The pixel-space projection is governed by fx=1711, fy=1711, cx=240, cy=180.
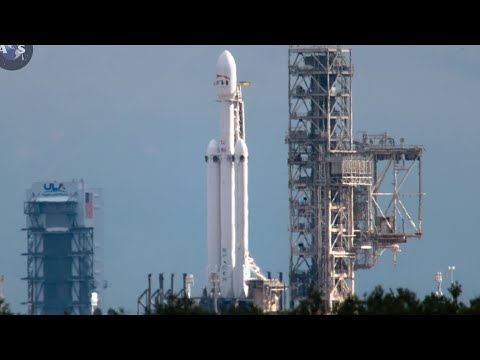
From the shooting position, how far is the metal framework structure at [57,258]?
16188cm

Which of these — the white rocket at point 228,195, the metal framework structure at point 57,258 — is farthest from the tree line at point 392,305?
the metal framework structure at point 57,258

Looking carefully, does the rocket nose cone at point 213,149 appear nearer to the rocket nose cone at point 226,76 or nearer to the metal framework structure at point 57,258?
the rocket nose cone at point 226,76

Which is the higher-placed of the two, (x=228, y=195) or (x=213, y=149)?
(x=213, y=149)

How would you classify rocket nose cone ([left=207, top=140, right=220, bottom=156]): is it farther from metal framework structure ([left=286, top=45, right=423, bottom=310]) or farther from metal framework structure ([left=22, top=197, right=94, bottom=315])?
metal framework structure ([left=22, top=197, right=94, bottom=315])

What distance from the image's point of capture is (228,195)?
316 feet

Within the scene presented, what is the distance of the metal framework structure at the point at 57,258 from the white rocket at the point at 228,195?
6312 cm

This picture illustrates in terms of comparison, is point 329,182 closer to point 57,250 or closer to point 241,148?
point 241,148

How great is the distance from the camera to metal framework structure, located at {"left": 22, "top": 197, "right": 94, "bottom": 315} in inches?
6373

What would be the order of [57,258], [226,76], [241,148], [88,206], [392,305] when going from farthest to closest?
1. [88,206]
2. [57,258]
3. [226,76]
4. [241,148]
5. [392,305]

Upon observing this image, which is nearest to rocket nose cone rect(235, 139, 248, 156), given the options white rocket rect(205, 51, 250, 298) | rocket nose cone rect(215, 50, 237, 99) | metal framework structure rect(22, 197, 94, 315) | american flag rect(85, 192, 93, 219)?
white rocket rect(205, 51, 250, 298)

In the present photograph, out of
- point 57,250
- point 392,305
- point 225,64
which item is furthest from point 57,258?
point 392,305

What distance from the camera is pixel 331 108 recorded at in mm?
98188

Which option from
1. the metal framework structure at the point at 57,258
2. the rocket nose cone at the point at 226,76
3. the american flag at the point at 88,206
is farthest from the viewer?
the american flag at the point at 88,206

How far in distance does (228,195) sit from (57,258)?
69009 mm
